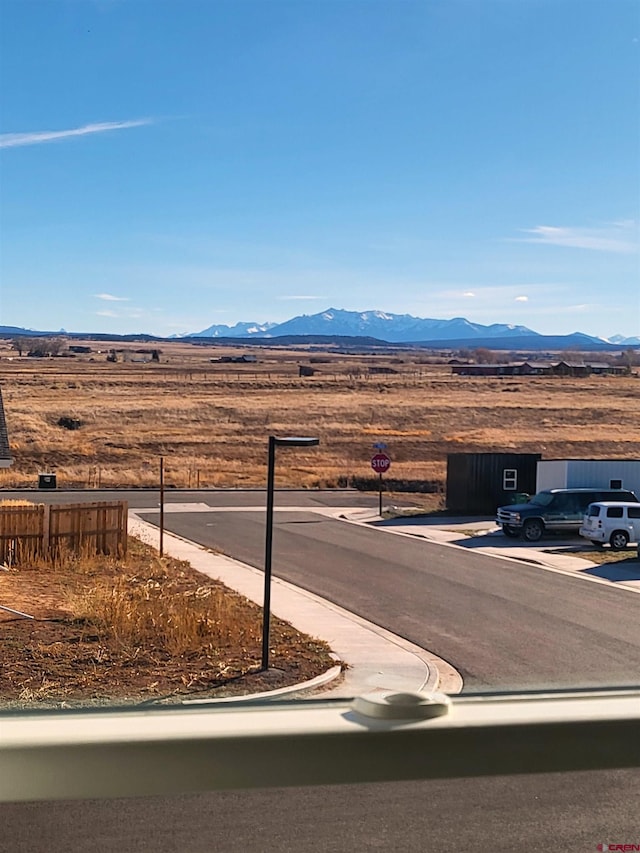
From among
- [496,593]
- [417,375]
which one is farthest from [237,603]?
[417,375]

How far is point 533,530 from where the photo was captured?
26.8 m

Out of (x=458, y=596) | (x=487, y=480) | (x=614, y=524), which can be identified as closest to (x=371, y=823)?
(x=458, y=596)

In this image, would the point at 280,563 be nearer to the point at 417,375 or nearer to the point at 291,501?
the point at 291,501

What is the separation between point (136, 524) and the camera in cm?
2747

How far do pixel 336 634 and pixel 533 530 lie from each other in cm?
1488

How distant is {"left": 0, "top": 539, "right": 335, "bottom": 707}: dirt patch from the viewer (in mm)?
8562

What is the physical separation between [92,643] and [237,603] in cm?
450

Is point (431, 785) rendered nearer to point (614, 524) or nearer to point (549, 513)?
point (614, 524)

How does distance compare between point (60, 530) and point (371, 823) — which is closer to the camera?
point (371, 823)

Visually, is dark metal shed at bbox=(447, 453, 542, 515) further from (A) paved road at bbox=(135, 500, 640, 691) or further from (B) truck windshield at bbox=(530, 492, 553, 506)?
(A) paved road at bbox=(135, 500, 640, 691)

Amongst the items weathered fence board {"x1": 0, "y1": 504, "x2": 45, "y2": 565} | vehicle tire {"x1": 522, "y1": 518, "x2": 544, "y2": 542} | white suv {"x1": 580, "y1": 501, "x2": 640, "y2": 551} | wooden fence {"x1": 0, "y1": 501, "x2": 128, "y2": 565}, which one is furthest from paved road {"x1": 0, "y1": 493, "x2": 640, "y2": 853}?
weathered fence board {"x1": 0, "y1": 504, "x2": 45, "y2": 565}

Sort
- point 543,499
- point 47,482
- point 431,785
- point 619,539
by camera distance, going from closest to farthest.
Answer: point 431,785 < point 619,539 < point 543,499 < point 47,482

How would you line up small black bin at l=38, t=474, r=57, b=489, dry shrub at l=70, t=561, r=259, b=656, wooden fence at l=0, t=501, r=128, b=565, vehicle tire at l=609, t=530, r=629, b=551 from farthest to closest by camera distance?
small black bin at l=38, t=474, r=57, b=489 → vehicle tire at l=609, t=530, r=629, b=551 → wooden fence at l=0, t=501, r=128, b=565 → dry shrub at l=70, t=561, r=259, b=656

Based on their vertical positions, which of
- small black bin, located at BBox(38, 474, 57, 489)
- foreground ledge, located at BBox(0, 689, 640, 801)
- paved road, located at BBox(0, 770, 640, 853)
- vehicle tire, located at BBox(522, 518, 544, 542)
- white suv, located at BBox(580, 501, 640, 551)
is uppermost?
foreground ledge, located at BBox(0, 689, 640, 801)
